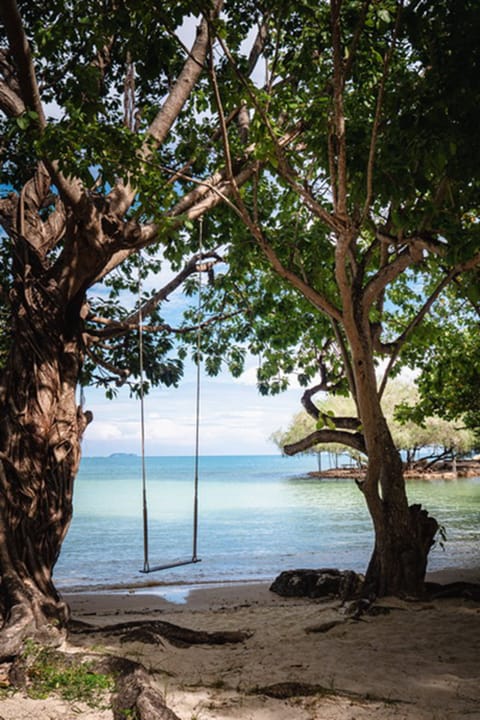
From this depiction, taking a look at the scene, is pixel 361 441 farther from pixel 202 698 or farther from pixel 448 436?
pixel 448 436

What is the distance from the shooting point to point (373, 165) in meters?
3.83

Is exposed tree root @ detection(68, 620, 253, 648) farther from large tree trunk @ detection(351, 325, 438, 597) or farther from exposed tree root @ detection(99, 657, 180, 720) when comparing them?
large tree trunk @ detection(351, 325, 438, 597)

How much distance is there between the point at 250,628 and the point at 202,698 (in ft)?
6.26

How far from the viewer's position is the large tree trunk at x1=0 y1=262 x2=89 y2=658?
13.6ft

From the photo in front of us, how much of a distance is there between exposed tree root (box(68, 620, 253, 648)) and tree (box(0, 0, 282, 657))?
1.57ft

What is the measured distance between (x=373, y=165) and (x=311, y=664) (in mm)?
3352

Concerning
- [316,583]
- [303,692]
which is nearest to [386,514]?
[316,583]

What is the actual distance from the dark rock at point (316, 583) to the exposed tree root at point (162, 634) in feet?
6.27

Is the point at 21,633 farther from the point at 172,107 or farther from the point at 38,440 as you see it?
the point at 172,107

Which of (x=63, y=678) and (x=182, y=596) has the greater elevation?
(x=63, y=678)

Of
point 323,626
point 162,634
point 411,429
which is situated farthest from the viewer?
point 411,429

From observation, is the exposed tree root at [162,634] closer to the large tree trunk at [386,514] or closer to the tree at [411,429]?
the large tree trunk at [386,514]

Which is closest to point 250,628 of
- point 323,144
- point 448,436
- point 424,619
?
point 424,619

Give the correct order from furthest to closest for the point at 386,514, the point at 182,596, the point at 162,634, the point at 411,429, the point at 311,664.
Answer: the point at 411,429
the point at 182,596
the point at 386,514
the point at 162,634
the point at 311,664
